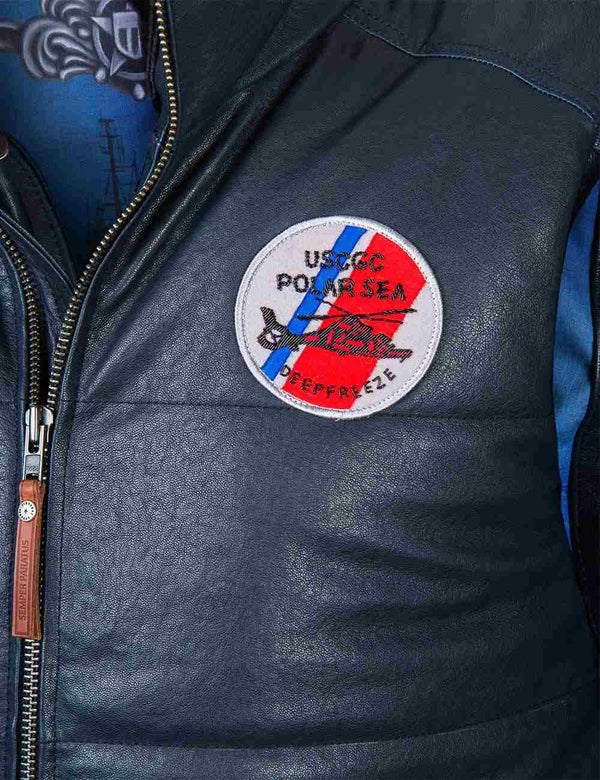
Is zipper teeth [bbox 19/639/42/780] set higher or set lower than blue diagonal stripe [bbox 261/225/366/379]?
lower

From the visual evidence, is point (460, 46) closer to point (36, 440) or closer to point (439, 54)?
point (439, 54)

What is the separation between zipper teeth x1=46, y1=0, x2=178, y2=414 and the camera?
30.9 inches

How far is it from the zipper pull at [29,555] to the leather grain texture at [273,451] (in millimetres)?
15

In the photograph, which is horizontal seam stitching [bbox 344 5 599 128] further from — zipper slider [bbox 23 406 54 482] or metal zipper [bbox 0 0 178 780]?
zipper slider [bbox 23 406 54 482]

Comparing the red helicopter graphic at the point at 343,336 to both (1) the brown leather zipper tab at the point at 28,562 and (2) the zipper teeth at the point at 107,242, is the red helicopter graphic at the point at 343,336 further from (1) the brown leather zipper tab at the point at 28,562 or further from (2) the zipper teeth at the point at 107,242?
(1) the brown leather zipper tab at the point at 28,562

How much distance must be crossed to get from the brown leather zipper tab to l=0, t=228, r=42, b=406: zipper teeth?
9 centimetres

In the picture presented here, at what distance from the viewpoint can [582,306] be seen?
2.77 ft

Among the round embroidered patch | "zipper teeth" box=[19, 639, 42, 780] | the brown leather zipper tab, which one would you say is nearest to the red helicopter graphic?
the round embroidered patch

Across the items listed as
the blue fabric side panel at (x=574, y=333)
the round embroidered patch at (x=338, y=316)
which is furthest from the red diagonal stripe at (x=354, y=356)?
the blue fabric side panel at (x=574, y=333)

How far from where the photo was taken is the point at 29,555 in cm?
79

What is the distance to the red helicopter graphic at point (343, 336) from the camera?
784mm

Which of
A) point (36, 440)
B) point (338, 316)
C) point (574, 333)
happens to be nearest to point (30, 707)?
point (36, 440)

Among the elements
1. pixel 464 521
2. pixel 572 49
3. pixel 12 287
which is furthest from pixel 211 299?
pixel 572 49

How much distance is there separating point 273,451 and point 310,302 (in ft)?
0.47
